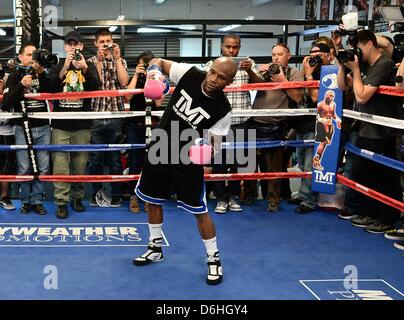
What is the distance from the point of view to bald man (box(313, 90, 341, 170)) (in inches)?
173

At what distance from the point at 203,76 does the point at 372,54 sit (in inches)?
62.9

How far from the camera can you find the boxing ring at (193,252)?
2973 mm

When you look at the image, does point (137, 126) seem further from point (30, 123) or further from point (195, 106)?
point (195, 106)

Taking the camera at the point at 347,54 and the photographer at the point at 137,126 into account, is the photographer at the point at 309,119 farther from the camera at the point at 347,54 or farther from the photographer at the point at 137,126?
the photographer at the point at 137,126

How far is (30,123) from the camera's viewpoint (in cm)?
449

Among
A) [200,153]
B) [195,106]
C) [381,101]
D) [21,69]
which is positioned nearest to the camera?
[200,153]

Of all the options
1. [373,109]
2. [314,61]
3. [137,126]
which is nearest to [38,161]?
[137,126]

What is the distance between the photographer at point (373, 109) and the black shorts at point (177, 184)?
1.52 metres

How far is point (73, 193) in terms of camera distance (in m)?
4.69

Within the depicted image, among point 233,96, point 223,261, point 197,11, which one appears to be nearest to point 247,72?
point 233,96

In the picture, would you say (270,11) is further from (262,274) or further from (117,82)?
(262,274)

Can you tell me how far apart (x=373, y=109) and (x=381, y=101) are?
0.28ft

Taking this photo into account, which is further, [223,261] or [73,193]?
[73,193]

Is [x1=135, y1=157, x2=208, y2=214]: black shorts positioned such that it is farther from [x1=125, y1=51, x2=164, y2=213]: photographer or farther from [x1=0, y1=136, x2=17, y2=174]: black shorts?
[x1=0, y1=136, x2=17, y2=174]: black shorts
